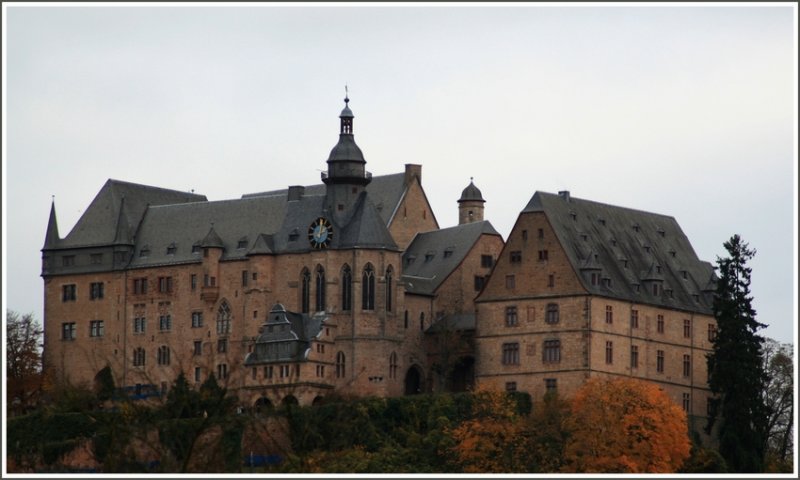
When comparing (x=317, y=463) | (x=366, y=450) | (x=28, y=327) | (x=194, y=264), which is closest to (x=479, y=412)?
(x=366, y=450)

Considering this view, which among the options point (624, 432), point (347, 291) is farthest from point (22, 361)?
point (624, 432)

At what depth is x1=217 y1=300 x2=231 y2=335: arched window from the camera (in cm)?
16712

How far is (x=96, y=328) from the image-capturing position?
173250 mm

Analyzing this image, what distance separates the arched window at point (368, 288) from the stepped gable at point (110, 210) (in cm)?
2038

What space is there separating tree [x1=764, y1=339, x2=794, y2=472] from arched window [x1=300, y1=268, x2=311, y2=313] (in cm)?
2659

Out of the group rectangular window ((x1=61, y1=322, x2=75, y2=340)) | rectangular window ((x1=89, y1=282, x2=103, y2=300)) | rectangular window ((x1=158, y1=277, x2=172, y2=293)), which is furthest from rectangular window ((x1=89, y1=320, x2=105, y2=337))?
rectangular window ((x1=158, y1=277, x2=172, y2=293))

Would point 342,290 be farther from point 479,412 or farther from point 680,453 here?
point 680,453

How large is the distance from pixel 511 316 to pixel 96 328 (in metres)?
30.4

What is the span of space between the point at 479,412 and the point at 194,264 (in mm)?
26834

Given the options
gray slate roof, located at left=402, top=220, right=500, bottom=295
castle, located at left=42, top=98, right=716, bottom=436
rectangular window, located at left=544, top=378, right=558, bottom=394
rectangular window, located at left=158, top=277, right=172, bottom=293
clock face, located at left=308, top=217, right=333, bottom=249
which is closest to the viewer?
rectangular window, located at left=544, top=378, right=558, bottom=394

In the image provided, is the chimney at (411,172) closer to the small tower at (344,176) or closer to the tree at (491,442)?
the small tower at (344,176)

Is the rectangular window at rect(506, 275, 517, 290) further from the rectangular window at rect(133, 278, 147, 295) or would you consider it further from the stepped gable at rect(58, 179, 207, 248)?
the stepped gable at rect(58, 179, 207, 248)

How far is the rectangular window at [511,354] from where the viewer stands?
155 metres

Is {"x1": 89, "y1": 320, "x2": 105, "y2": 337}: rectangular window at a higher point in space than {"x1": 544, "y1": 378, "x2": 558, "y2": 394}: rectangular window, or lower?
higher
